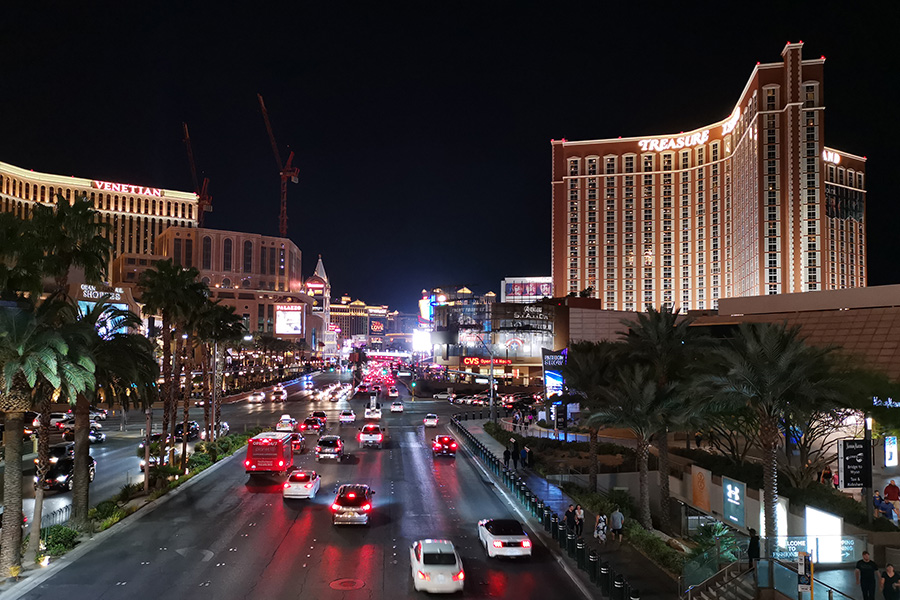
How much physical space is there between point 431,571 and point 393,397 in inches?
3381

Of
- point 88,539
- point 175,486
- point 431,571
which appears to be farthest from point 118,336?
point 431,571

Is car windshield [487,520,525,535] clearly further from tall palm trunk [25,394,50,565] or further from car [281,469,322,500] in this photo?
tall palm trunk [25,394,50,565]

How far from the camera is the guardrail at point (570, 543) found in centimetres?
1664

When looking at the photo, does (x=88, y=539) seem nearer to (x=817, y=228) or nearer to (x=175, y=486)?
(x=175, y=486)

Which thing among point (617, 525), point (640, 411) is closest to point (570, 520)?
point (617, 525)

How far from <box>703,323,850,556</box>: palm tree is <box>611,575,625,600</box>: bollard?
706cm

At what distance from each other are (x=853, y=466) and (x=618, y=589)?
28.8 feet

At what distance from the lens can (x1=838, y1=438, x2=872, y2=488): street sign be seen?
19.3 meters

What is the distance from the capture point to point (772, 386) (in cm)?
2127

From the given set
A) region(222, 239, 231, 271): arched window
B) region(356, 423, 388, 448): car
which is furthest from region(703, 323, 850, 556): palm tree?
region(222, 239, 231, 271): arched window

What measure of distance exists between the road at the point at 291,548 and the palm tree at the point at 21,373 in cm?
199

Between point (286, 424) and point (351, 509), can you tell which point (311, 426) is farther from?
point (351, 509)

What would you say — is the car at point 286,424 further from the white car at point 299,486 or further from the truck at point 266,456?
the white car at point 299,486

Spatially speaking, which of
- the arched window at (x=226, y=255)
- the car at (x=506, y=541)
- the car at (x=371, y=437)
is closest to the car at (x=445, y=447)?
the car at (x=371, y=437)
